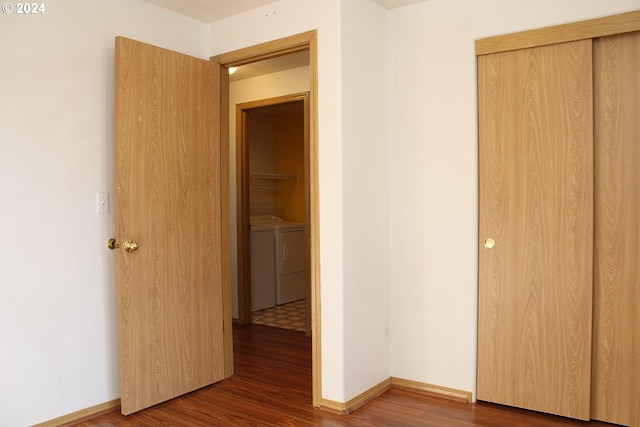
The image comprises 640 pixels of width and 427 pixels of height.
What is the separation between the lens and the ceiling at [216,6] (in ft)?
10.4

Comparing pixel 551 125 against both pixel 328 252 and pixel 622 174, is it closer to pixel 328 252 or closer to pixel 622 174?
pixel 622 174

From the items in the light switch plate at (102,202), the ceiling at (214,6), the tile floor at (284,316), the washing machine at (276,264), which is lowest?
the tile floor at (284,316)

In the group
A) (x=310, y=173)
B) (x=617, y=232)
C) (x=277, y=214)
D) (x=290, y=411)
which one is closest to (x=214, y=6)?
(x=310, y=173)

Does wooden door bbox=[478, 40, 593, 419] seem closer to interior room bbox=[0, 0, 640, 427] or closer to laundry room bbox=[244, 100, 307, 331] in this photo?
interior room bbox=[0, 0, 640, 427]

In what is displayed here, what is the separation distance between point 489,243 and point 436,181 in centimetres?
48

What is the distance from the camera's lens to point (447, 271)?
3141mm

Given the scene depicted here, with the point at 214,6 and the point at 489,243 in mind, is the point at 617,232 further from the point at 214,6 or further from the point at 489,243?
the point at 214,6

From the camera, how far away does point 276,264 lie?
5.83 metres

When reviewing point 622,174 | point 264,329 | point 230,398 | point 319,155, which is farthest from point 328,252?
point 264,329

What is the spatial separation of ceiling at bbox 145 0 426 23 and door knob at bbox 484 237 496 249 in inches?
58.7

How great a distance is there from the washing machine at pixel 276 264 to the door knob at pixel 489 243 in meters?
2.96

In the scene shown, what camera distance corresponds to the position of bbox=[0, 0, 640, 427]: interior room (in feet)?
8.65

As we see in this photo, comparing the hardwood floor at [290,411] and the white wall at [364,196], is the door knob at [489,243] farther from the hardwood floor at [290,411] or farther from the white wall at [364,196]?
the hardwood floor at [290,411]

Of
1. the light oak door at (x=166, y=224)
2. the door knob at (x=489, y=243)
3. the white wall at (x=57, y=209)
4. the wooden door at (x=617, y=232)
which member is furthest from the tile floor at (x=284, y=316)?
the wooden door at (x=617, y=232)
